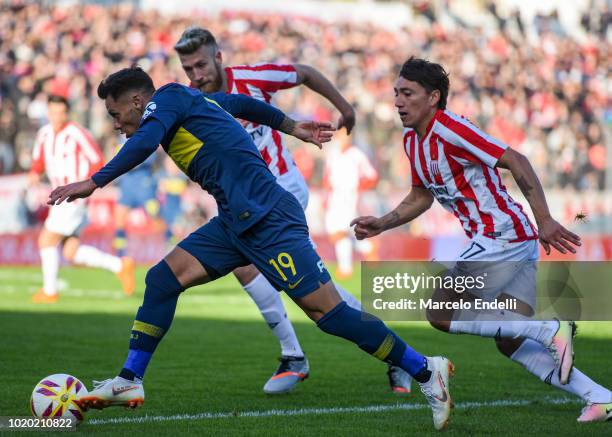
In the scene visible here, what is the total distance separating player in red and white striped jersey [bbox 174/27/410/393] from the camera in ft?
24.0

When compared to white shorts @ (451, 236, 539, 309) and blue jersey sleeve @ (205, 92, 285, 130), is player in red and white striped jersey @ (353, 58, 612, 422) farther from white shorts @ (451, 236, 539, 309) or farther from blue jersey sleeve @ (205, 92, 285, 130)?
blue jersey sleeve @ (205, 92, 285, 130)

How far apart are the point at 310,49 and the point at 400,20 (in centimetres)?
630

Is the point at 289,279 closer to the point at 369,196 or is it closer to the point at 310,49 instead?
the point at 369,196

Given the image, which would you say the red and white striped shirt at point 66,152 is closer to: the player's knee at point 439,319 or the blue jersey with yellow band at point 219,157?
the blue jersey with yellow band at point 219,157

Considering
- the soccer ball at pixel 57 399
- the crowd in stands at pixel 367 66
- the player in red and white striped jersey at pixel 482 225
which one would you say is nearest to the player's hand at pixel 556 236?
the player in red and white striped jersey at pixel 482 225

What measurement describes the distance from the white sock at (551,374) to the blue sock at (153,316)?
1976 mm

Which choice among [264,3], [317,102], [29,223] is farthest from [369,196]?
[264,3]

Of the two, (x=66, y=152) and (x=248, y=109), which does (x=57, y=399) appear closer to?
(x=248, y=109)

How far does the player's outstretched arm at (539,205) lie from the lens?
551 cm

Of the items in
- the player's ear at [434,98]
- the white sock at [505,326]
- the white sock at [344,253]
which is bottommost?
the white sock at [344,253]

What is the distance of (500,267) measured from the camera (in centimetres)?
615

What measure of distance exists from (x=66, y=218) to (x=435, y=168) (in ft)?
26.4

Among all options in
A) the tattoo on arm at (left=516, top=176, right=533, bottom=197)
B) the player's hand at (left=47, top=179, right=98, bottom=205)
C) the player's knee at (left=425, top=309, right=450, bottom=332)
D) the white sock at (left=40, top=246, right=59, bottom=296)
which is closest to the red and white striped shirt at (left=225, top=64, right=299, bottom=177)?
the player's knee at (left=425, top=309, right=450, bottom=332)

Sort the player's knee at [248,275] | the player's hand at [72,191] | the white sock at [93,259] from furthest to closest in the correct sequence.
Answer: the white sock at [93,259] < the player's knee at [248,275] < the player's hand at [72,191]
